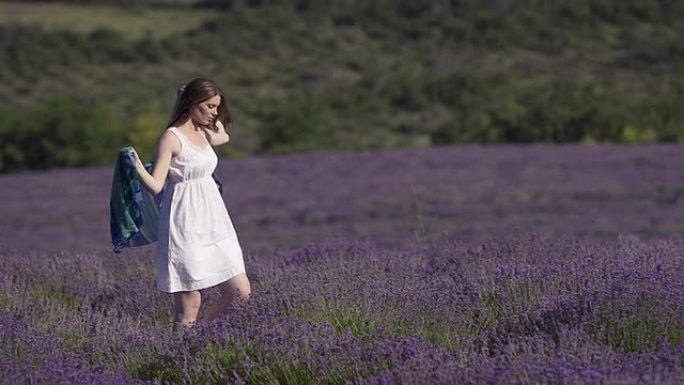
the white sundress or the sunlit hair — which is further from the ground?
the sunlit hair

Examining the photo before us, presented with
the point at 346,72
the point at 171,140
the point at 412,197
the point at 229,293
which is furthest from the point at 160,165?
the point at 346,72

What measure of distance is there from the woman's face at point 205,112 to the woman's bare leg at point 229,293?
0.69 metres

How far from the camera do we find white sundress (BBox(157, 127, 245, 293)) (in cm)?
518

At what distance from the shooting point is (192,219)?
207 inches

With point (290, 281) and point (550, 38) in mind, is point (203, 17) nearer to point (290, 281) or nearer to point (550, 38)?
point (550, 38)

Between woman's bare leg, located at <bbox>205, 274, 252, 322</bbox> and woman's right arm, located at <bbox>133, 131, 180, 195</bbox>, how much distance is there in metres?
0.48

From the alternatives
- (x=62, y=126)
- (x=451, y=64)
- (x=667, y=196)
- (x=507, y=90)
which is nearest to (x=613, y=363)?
(x=667, y=196)

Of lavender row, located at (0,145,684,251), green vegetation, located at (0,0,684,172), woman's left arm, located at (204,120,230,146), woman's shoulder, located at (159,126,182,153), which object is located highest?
woman's shoulder, located at (159,126,182,153)

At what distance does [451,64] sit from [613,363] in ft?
136

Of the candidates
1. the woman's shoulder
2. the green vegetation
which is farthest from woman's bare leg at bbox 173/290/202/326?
the green vegetation

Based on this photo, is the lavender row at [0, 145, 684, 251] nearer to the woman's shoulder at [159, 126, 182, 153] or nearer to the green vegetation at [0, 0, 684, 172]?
the woman's shoulder at [159, 126, 182, 153]

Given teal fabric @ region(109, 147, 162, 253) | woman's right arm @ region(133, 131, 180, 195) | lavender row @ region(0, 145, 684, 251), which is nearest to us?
woman's right arm @ region(133, 131, 180, 195)

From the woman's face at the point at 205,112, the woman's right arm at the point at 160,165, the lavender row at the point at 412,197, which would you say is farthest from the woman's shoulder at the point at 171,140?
the lavender row at the point at 412,197

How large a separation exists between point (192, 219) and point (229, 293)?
337mm
